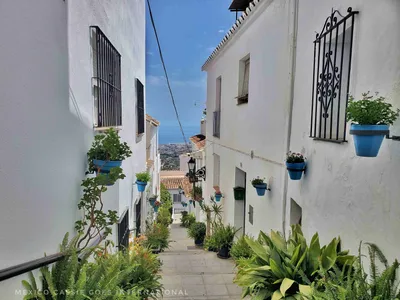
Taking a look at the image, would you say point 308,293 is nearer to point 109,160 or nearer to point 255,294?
point 255,294

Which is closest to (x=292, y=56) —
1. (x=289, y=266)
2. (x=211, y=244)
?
(x=289, y=266)

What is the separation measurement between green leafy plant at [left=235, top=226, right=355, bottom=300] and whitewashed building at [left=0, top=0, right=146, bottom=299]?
207 centimetres

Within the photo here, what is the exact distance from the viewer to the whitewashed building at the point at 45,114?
75.0 inches

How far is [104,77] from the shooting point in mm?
4176

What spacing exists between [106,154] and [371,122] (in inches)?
105

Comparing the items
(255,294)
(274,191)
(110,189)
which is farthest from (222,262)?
(255,294)

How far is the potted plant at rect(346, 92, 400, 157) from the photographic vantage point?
1994mm

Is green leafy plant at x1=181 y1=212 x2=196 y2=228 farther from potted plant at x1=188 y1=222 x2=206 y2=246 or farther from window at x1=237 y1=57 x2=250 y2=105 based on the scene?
window at x1=237 y1=57 x2=250 y2=105

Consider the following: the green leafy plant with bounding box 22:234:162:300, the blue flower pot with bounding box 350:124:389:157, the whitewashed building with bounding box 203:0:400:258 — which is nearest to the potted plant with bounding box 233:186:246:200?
the whitewashed building with bounding box 203:0:400:258

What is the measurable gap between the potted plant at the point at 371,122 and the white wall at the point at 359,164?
0.11 m

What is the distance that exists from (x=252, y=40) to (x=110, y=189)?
4475 millimetres

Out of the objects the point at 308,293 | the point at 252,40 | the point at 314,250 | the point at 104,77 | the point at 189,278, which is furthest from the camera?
the point at 252,40

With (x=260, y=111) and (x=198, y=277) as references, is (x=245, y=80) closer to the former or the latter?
(x=260, y=111)

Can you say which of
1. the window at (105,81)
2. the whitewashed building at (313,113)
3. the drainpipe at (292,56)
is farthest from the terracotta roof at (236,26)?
the window at (105,81)
